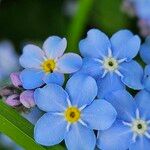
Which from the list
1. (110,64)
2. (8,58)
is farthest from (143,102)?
(8,58)

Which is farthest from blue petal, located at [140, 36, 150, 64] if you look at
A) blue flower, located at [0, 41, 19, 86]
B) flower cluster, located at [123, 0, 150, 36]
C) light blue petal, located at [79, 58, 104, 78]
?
blue flower, located at [0, 41, 19, 86]

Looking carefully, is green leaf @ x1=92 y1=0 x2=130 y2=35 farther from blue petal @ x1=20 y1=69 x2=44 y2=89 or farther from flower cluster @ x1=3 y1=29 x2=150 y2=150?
blue petal @ x1=20 y1=69 x2=44 y2=89

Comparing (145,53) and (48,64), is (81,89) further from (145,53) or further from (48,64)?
(145,53)

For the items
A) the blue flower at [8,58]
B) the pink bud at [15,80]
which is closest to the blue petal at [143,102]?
the pink bud at [15,80]

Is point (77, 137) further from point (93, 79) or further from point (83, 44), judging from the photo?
point (83, 44)

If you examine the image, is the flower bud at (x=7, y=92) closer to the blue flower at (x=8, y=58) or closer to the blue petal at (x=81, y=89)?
the blue petal at (x=81, y=89)
